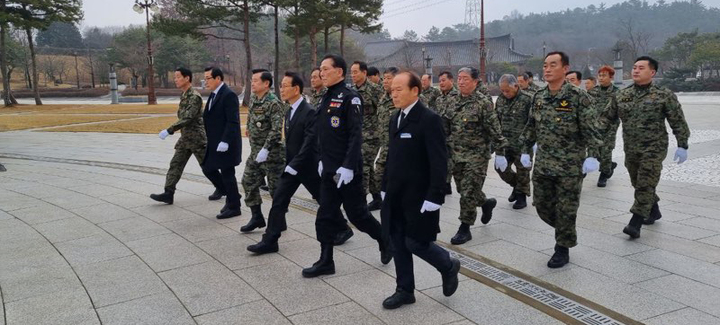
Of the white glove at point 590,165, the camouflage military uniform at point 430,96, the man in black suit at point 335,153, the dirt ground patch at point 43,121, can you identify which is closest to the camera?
the man in black suit at point 335,153

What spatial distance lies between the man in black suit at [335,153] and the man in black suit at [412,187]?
23.5 inches

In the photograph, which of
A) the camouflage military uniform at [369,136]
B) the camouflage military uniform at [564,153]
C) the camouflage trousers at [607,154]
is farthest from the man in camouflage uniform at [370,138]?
the camouflage trousers at [607,154]

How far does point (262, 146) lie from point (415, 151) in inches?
102

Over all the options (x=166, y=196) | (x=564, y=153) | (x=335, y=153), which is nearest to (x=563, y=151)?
(x=564, y=153)

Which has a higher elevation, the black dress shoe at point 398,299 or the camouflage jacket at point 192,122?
the camouflage jacket at point 192,122

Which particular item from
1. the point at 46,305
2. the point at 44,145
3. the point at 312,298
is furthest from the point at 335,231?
the point at 44,145

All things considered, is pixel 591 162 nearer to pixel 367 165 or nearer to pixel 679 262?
pixel 679 262

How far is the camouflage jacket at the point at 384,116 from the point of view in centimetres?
691

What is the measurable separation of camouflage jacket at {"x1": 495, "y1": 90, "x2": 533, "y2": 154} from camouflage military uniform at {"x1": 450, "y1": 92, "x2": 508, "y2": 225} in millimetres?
1570

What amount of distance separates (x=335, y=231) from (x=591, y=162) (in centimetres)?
216

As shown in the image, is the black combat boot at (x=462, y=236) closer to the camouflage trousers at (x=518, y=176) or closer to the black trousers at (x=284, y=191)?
the black trousers at (x=284, y=191)

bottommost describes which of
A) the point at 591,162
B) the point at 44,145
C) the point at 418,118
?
the point at 44,145

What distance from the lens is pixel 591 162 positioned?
15.0 feet

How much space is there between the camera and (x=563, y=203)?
462 centimetres
